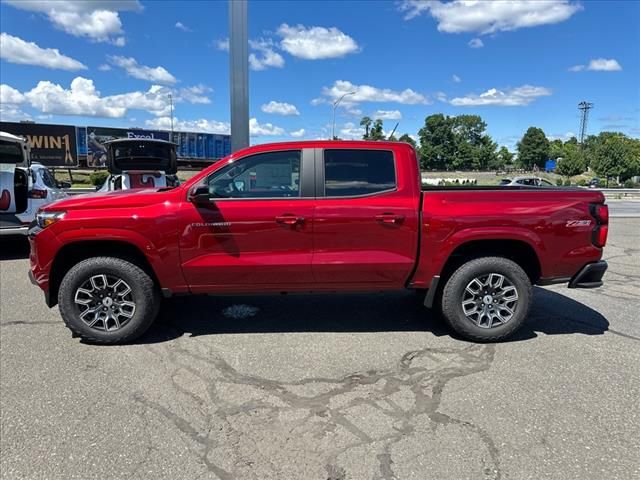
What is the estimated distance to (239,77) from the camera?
1102cm

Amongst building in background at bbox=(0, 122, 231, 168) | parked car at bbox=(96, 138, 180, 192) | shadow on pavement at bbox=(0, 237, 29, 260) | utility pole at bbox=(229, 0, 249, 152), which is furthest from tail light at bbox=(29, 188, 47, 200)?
building in background at bbox=(0, 122, 231, 168)

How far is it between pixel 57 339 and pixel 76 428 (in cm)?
180

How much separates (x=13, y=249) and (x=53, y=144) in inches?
1160

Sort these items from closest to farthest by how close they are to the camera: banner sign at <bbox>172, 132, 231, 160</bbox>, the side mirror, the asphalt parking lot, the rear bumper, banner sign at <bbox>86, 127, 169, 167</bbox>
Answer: the asphalt parking lot < the side mirror < the rear bumper < banner sign at <bbox>86, 127, 169, 167</bbox> < banner sign at <bbox>172, 132, 231, 160</bbox>

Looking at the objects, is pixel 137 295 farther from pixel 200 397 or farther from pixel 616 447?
pixel 616 447

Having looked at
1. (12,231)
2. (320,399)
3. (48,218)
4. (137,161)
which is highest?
(137,161)

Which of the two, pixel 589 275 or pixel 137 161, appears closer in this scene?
pixel 589 275

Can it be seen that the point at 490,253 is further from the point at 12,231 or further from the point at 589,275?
the point at 12,231

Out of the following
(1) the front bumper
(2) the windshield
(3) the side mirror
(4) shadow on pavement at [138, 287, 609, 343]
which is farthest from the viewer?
(2) the windshield

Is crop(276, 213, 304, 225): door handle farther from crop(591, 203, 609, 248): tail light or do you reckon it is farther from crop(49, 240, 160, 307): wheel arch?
crop(591, 203, 609, 248): tail light

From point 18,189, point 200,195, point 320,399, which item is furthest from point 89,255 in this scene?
point 18,189

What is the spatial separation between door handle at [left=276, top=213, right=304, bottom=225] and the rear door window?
0.36m

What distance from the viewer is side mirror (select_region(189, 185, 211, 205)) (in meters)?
4.06

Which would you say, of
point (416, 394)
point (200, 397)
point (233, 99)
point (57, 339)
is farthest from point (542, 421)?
point (233, 99)
